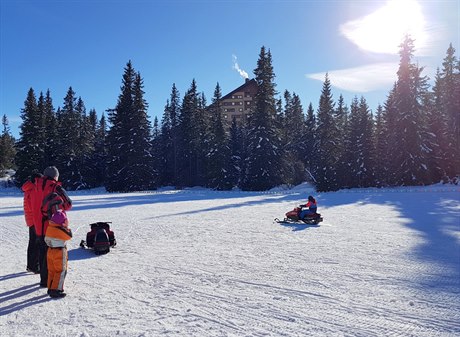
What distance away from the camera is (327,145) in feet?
125

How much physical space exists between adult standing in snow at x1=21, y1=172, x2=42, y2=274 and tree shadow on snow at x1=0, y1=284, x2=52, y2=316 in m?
0.80

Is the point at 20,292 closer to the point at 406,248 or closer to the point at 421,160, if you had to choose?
the point at 406,248

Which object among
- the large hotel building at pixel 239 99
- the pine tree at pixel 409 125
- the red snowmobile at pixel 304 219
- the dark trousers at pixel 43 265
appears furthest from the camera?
the large hotel building at pixel 239 99

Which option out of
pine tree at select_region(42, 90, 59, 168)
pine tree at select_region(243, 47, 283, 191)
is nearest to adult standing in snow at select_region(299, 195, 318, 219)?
pine tree at select_region(243, 47, 283, 191)

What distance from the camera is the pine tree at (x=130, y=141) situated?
133 ft

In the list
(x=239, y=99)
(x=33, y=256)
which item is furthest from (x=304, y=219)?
(x=239, y=99)

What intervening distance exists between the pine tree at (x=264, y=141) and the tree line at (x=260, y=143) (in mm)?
112

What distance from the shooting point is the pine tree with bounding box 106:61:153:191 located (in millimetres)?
40438

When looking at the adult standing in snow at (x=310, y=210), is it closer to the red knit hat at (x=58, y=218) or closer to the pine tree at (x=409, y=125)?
the red knit hat at (x=58, y=218)

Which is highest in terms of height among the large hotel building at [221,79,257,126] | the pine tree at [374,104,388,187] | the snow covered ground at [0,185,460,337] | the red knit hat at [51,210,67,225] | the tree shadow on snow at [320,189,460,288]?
the large hotel building at [221,79,257,126]

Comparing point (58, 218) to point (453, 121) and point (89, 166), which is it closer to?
point (453, 121)

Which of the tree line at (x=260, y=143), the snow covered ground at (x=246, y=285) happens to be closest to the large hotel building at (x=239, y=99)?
the tree line at (x=260, y=143)

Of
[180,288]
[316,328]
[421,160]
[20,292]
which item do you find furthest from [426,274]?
[421,160]

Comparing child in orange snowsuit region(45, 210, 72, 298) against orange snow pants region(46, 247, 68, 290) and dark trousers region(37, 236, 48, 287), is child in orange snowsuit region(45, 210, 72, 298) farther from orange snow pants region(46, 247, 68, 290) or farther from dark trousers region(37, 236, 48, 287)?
dark trousers region(37, 236, 48, 287)
